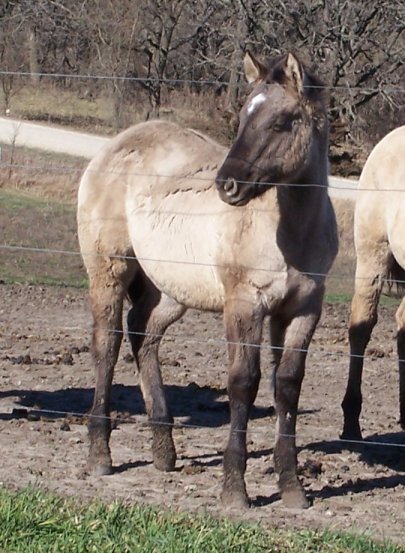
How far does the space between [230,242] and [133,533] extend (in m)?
1.88

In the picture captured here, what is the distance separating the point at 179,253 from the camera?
6.71m

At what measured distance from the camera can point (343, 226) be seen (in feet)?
46.3

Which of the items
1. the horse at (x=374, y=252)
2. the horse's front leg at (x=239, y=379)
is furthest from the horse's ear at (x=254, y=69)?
the horse at (x=374, y=252)

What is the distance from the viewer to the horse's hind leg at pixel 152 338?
735cm

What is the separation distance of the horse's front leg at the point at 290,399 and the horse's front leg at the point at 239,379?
0.21m

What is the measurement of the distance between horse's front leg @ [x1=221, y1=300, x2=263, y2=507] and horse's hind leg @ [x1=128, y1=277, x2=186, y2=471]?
1.03 meters

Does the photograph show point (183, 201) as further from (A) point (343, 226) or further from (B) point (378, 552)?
(A) point (343, 226)

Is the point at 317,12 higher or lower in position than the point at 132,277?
higher

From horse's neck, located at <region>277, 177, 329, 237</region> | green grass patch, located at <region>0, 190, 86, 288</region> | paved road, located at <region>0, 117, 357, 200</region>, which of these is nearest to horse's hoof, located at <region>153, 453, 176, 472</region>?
horse's neck, located at <region>277, 177, 329, 237</region>

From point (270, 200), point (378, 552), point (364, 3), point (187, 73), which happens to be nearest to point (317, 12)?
point (364, 3)

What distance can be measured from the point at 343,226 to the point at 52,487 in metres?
8.33

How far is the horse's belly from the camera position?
21.3 ft

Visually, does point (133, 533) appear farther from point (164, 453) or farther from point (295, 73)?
point (295, 73)

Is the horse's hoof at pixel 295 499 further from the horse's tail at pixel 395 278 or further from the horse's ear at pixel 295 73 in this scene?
the horse's tail at pixel 395 278
